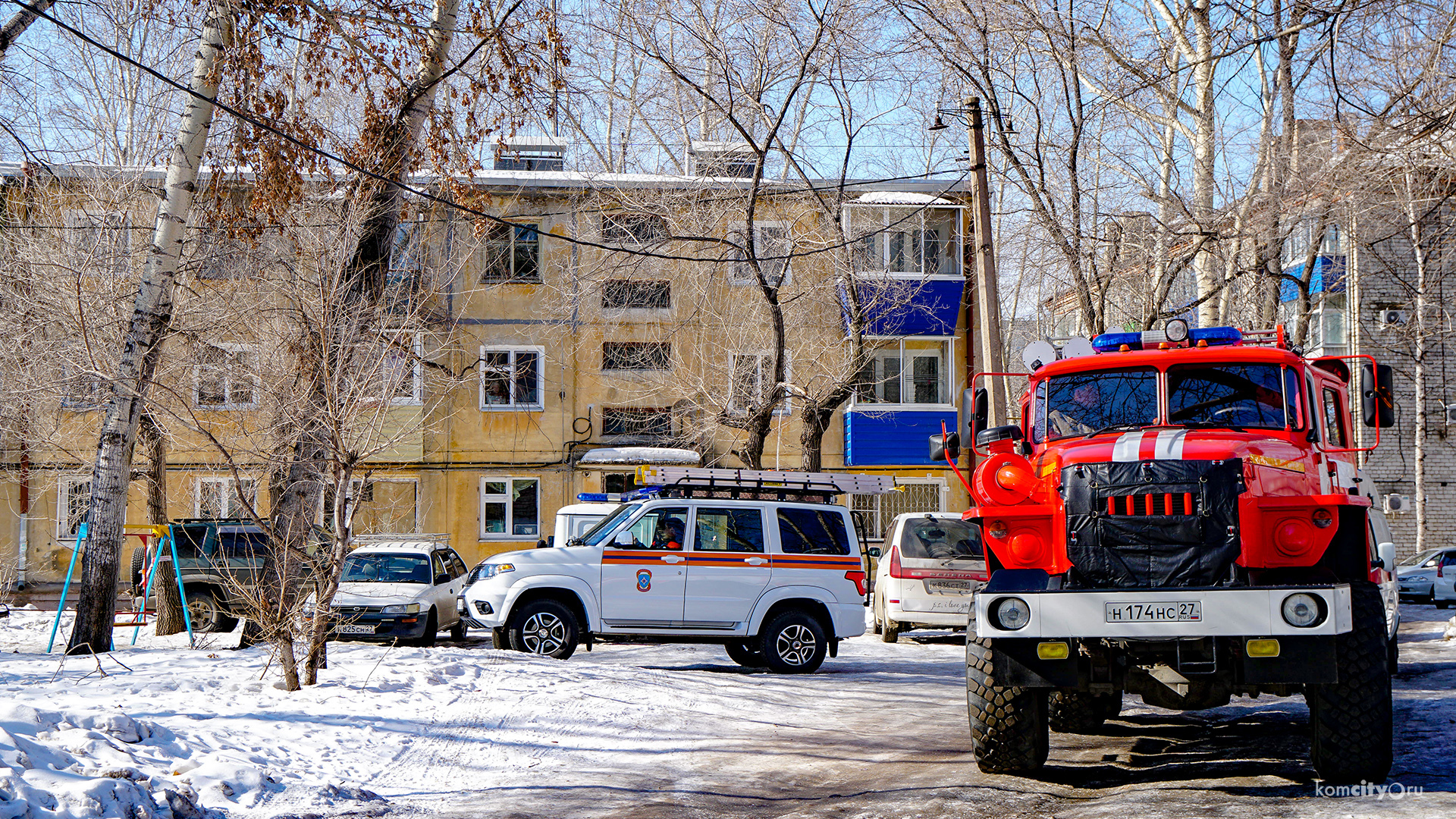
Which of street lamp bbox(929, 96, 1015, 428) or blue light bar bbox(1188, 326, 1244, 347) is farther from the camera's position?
street lamp bbox(929, 96, 1015, 428)

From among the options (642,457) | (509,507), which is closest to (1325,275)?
(642,457)

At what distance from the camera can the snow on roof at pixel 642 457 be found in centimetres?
2864

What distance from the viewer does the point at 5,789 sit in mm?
5152

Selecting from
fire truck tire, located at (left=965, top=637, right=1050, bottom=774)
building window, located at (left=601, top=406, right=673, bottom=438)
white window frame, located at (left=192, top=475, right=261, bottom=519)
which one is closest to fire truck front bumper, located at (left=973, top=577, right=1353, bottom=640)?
fire truck tire, located at (left=965, top=637, right=1050, bottom=774)

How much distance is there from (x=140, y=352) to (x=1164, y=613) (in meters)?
10.5

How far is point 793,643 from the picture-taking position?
13289 mm

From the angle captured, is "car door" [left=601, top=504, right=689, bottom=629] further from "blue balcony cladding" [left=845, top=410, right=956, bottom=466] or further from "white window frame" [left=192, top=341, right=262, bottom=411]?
"blue balcony cladding" [left=845, top=410, right=956, bottom=466]

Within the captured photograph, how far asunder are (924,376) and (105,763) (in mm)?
26317

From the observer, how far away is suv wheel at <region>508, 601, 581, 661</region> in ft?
42.3

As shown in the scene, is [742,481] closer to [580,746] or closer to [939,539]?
[939,539]

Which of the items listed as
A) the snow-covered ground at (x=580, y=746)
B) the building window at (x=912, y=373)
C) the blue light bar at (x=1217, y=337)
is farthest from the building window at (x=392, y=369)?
the building window at (x=912, y=373)

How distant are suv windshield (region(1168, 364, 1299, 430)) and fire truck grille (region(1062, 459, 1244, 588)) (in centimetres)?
139

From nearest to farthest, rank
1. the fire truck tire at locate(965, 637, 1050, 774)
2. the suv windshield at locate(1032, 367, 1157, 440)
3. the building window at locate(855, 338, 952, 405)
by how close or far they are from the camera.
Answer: the fire truck tire at locate(965, 637, 1050, 774) < the suv windshield at locate(1032, 367, 1157, 440) < the building window at locate(855, 338, 952, 405)

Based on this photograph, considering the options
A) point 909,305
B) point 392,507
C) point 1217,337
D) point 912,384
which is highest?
point 909,305
